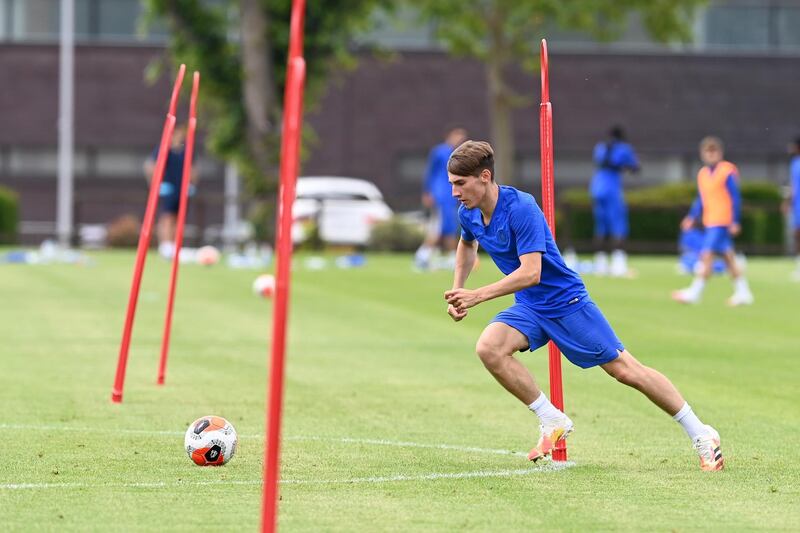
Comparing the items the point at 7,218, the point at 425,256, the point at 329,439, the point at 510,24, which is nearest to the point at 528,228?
the point at 329,439

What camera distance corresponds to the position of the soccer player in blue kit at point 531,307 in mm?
7945

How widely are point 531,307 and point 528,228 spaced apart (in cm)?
50

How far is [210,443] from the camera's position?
327 inches

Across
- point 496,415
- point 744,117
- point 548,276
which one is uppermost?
point 744,117

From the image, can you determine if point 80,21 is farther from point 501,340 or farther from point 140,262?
point 501,340

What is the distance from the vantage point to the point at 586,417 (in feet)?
34.8

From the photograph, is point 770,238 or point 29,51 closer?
point 770,238

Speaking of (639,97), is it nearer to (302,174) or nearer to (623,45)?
(623,45)

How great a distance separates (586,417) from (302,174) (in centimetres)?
3899

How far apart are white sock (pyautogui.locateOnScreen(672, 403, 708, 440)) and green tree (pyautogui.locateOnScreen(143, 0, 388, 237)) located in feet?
92.6

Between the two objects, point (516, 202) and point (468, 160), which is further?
point (516, 202)

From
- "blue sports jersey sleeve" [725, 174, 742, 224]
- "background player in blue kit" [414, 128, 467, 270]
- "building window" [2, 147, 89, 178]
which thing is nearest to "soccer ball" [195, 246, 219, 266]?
"background player in blue kit" [414, 128, 467, 270]

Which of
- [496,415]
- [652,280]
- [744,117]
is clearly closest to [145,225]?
[496,415]

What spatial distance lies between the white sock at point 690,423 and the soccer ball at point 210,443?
7.33 ft
